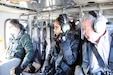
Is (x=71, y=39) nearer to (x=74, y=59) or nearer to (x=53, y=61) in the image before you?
(x=74, y=59)

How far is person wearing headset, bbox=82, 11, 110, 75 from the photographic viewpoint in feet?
6.00

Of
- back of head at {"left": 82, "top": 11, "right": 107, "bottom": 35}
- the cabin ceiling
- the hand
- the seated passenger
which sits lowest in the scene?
the hand

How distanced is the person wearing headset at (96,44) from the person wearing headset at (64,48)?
216 millimetres

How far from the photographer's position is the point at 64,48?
2.11 m

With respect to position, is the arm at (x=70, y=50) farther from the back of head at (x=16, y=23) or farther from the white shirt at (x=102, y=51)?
the back of head at (x=16, y=23)

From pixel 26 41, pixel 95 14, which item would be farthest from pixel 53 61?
pixel 95 14

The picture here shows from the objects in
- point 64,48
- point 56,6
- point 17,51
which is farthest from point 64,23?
point 17,51

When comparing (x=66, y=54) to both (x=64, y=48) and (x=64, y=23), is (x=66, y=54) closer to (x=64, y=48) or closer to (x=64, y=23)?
(x=64, y=48)

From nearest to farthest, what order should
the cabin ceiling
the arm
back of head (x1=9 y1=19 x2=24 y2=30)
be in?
the arm, the cabin ceiling, back of head (x1=9 y1=19 x2=24 y2=30)

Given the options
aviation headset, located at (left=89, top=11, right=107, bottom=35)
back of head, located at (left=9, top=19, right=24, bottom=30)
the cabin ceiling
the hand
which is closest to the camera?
aviation headset, located at (left=89, top=11, right=107, bottom=35)

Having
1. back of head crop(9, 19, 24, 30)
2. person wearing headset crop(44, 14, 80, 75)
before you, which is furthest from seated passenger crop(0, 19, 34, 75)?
person wearing headset crop(44, 14, 80, 75)

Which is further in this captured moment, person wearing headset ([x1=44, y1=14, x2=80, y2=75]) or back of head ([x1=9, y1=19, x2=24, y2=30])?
back of head ([x1=9, y1=19, x2=24, y2=30])

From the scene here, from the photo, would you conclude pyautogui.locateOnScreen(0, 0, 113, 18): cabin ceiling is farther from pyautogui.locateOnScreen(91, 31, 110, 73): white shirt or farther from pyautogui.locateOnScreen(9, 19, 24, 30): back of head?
pyautogui.locateOnScreen(91, 31, 110, 73): white shirt

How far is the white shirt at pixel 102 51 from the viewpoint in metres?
1.85
